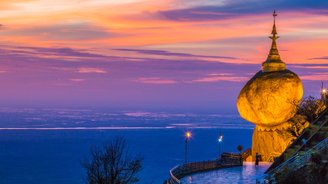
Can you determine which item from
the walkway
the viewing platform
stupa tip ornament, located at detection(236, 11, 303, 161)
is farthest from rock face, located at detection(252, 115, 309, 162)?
the walkway

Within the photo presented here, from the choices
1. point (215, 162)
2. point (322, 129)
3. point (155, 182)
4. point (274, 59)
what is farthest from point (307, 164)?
point (155, 182)

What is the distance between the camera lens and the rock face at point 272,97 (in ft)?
202

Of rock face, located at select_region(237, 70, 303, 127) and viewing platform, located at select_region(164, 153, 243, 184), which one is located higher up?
rock face, located at select_region(237, 70, 303, 127)

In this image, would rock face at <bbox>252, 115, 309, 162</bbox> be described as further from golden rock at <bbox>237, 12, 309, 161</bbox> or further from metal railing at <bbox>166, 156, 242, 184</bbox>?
metal railing at <bbox>166, 156, 242, 184</bbox>

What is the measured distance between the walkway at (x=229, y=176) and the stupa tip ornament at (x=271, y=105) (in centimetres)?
1389

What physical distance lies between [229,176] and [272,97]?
21161mm

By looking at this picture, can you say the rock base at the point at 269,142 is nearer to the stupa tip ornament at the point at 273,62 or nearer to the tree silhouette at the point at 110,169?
the stupa tip ornament at the point at 273,62

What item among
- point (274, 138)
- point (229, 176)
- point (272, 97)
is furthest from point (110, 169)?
point (272, 97)

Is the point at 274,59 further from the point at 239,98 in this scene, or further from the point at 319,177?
the point at 319,177

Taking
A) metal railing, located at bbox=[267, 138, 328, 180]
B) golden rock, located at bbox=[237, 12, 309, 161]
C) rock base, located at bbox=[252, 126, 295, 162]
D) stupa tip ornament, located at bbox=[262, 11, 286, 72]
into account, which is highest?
stupa tip ornament, located at bbox=[262, 11, 286, 72]

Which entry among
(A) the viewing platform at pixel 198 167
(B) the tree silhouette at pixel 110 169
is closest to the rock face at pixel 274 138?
(A) the viewing platform at pixel 198 167

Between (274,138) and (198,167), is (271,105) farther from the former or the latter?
(198,167)

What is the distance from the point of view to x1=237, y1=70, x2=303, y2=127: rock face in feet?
202

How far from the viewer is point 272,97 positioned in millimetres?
61562
